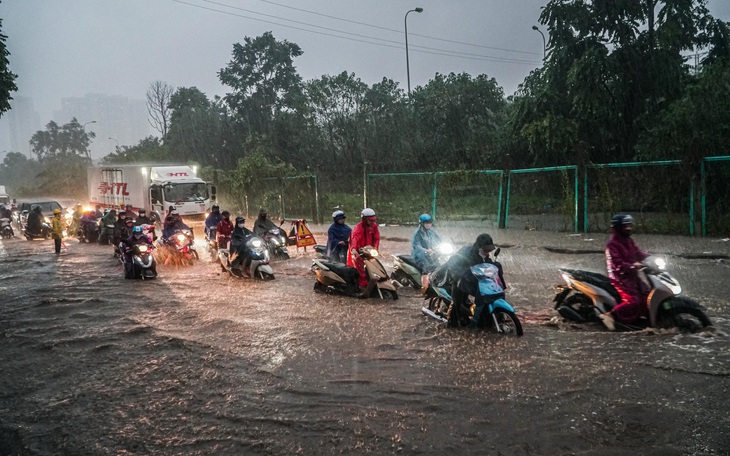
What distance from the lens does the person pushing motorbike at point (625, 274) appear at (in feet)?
23.0

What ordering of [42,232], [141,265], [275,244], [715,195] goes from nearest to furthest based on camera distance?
[141,265]
[715,195]
[275,244]
[42,232]

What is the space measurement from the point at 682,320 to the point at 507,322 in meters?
1.94

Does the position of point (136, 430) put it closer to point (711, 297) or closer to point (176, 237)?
point (711, 297)

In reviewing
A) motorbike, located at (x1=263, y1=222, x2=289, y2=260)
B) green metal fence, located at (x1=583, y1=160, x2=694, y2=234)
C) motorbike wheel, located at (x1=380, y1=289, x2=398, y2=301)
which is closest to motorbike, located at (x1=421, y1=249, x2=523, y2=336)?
motorbike wheel, located at (x1=380, y1=289, x2=398, y2=301)

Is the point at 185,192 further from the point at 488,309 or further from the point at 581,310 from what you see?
the point at 581,310

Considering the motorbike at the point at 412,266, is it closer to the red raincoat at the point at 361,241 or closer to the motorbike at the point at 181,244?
the red raincoat at the point at 361,241

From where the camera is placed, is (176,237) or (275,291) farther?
(176,237)

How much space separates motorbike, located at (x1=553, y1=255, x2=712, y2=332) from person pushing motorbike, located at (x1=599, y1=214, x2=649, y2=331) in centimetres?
8

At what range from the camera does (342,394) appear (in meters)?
5.48

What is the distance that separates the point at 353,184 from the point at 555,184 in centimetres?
911

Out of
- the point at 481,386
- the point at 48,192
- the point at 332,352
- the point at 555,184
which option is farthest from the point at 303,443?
the point at 48,192

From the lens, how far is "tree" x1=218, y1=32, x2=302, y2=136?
49875mm

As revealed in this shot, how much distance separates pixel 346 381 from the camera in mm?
5844

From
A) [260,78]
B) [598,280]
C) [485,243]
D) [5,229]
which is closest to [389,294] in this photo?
[485,243]
